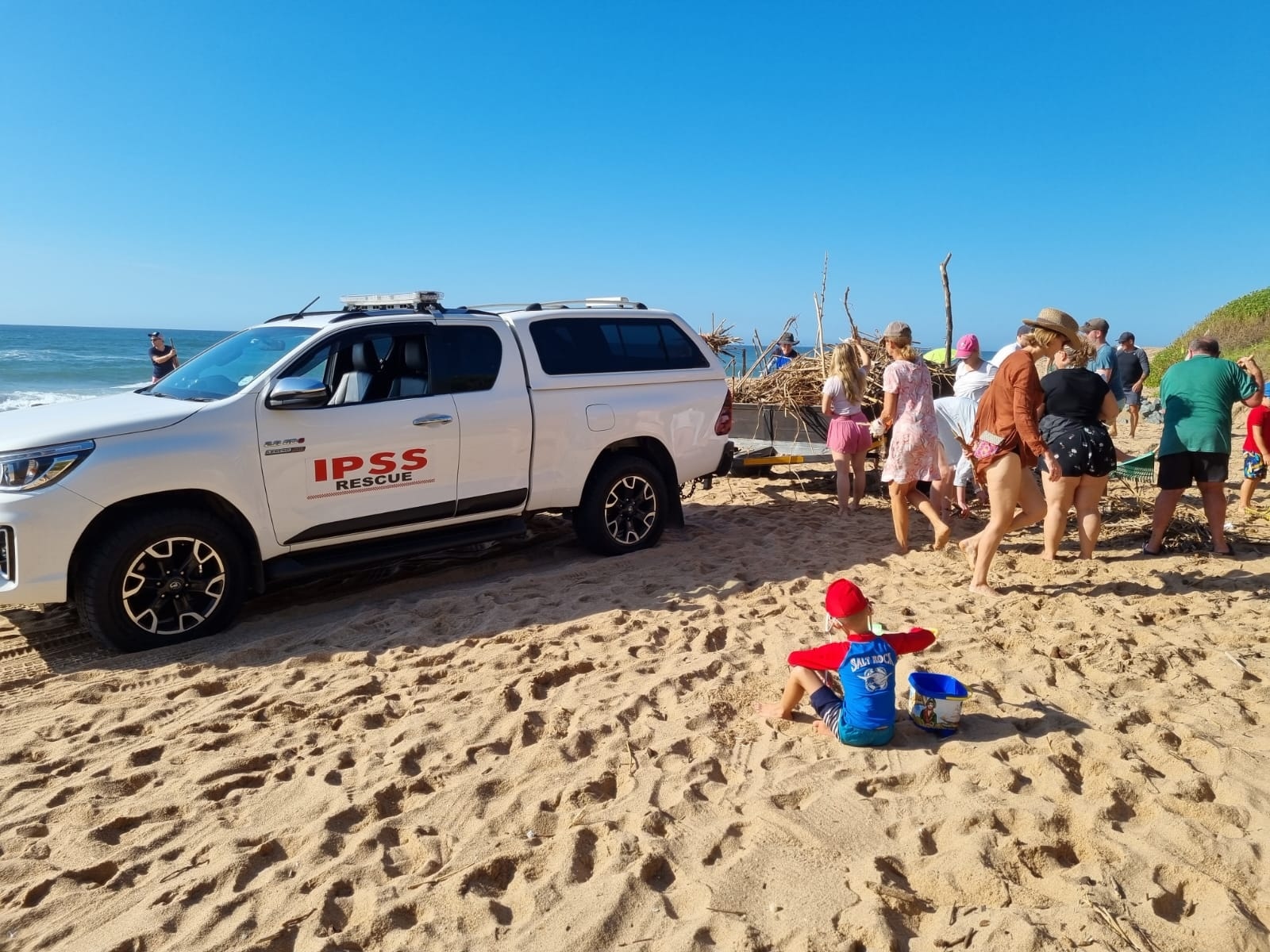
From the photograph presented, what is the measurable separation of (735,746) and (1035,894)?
1.34m

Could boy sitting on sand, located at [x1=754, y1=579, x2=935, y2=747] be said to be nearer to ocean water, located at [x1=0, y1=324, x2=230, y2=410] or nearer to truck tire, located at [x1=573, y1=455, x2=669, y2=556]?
truck tire, located at [x1=573, y1=455, x2=669, y2=556]

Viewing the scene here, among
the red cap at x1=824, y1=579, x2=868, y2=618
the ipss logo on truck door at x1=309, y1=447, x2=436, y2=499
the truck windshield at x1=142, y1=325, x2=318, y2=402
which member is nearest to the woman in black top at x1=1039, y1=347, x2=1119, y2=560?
the red cap at x1=824, y1=579, x2=868, y2=618

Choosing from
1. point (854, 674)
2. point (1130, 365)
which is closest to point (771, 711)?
point (854, 674)

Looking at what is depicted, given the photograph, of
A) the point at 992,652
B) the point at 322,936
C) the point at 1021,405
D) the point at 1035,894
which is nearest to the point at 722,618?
the point at 992,652

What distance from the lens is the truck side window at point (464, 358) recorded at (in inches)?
236

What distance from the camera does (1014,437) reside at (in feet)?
18.6

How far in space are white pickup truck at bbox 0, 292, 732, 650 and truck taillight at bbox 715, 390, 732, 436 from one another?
0.02 meters

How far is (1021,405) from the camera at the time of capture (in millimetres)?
5559

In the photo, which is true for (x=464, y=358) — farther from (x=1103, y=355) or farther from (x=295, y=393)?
(x=1103, y=355)

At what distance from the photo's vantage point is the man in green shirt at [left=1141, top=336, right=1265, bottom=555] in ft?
21.4

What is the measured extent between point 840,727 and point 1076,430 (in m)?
3.25

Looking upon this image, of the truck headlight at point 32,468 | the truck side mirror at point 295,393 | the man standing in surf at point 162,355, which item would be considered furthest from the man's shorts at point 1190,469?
the man standing in surf at point 162,355

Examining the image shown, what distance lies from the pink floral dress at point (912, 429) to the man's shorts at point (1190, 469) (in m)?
1.70

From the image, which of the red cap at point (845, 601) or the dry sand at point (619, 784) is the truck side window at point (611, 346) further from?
the red cap at point (845, 601)
